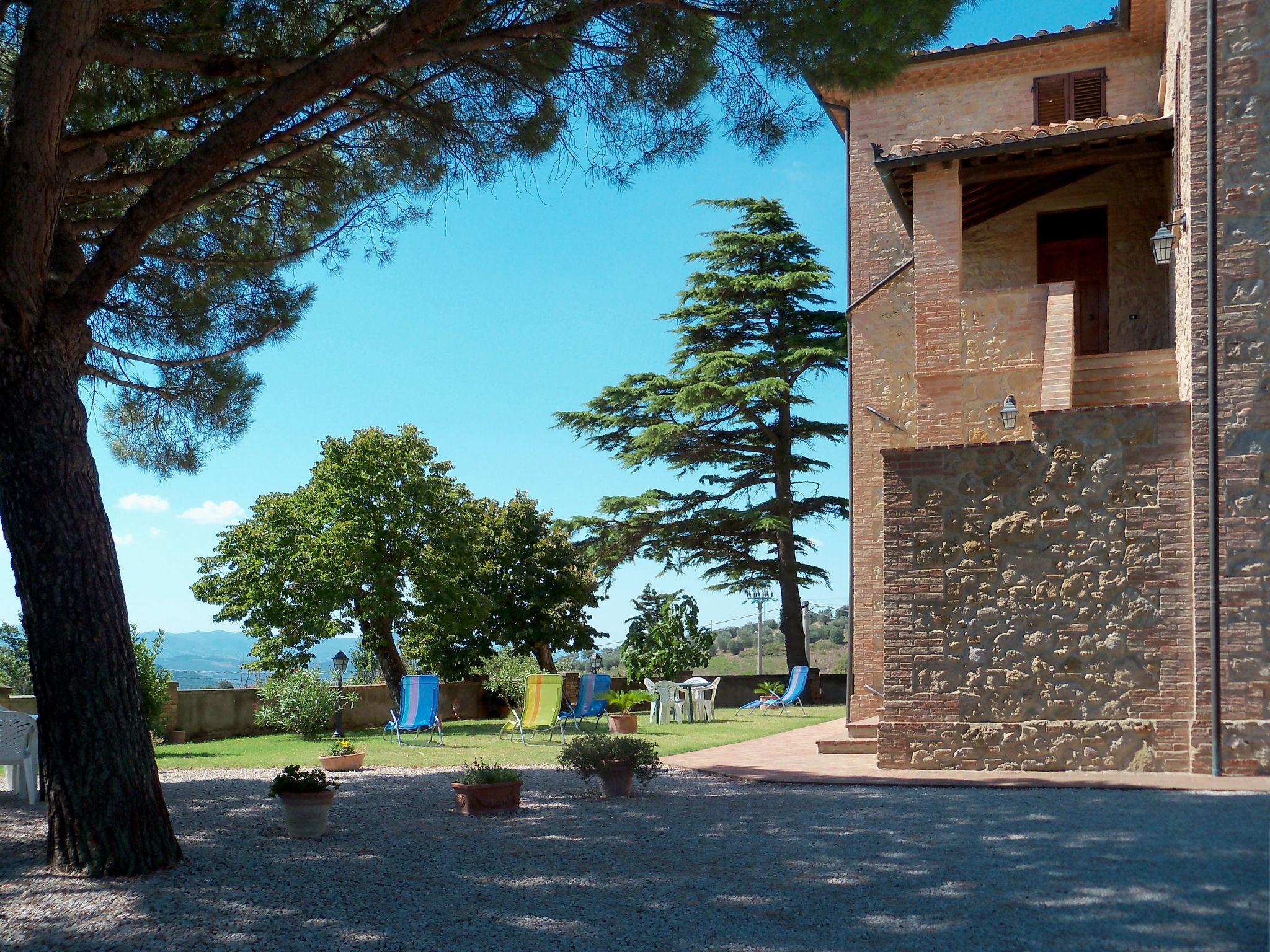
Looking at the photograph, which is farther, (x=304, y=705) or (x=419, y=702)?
(x=304, y=705)

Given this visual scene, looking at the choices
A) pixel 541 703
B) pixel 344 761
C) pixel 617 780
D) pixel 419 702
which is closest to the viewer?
pixel 617 780

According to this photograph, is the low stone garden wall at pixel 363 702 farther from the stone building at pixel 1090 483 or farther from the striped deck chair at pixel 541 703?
the stone building at pixel 1090 483

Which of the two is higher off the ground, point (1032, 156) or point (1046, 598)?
point (1032, 156)

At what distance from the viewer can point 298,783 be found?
6492 mm

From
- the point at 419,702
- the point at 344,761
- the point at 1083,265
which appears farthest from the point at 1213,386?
the point at 419,702

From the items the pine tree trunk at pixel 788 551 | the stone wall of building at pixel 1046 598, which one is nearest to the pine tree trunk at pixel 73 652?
the stone wall of building at pixel 1046 598

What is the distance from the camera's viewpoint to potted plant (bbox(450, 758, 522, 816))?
7547 mm

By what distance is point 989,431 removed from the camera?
1039 cm

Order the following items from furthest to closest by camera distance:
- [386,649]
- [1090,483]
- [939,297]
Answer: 1. [386,649]
2. [939,297]
3. [1090,483]

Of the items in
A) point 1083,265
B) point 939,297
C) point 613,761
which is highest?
point 1083,265

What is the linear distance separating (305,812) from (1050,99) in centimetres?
1198

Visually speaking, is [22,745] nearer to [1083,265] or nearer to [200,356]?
[200,356]

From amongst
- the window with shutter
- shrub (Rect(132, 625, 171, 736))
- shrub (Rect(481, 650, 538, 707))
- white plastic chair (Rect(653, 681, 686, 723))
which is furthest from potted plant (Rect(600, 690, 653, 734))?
the window with shutter

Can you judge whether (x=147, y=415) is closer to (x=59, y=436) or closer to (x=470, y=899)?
(x=59, y=436)
